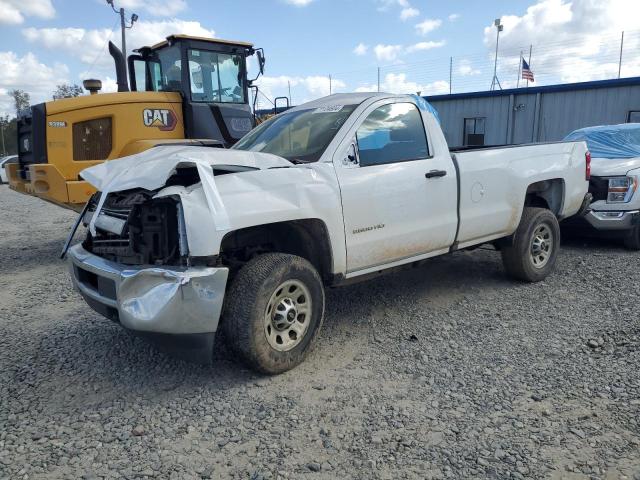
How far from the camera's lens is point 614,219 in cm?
718

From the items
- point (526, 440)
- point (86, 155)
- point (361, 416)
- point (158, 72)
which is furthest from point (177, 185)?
point (158, 72)

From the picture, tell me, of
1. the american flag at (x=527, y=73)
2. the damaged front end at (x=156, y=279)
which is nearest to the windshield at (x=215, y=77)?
the damaged front end at (x=156, y=279)

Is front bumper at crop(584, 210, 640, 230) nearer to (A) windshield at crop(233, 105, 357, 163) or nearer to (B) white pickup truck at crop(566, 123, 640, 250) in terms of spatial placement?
(B) white pickup truck at crop(566, 123, 640, 250)

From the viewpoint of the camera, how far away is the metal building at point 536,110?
18.0 metres

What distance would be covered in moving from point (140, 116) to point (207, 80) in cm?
134

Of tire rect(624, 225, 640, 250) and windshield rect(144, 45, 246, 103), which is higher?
windshield rect(144, 45, 246, 103)

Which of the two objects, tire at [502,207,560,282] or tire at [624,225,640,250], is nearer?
tire at [502,207,560,282]

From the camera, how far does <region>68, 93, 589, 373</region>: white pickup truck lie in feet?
10.8

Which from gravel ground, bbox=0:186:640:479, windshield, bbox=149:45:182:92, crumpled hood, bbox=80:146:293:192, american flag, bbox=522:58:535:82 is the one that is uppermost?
american flag, bbox=522:58:535:82

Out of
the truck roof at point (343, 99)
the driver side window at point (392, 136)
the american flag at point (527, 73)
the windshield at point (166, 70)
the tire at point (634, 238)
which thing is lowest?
the tire at point (634, 238)

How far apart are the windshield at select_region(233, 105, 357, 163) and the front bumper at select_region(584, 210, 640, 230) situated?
4622mm

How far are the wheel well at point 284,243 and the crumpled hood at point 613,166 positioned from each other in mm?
5290

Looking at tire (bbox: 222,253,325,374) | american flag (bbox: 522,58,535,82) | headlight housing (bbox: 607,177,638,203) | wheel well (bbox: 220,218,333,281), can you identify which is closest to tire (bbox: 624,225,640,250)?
headlight housing (bbox: 607,177,638,203)

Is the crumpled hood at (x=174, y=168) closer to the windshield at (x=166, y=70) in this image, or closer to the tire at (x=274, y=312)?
the tire at (x=274, y=312)
